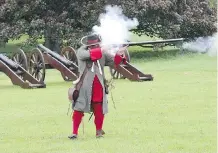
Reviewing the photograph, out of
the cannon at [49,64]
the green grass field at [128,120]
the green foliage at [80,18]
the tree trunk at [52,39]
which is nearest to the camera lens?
the green grass field at [128,120]

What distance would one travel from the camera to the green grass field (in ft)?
28.7

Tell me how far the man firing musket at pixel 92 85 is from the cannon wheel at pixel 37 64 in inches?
365

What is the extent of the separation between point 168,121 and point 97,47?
1.94m

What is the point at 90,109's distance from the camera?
373 inches

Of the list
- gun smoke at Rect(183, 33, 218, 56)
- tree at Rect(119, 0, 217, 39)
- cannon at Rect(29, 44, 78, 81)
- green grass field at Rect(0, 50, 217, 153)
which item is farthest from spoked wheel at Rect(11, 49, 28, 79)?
tree at Rect(119, 0, 217, 39)

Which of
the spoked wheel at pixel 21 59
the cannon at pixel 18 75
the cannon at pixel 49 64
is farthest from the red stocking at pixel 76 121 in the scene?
the spoked wheel at pixel 21 59

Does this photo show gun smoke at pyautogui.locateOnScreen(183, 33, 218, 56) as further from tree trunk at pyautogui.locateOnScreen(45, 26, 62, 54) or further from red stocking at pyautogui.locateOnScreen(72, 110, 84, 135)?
tree trunk at pyautogui.locateOnScreen(45, 26, 62, 54)

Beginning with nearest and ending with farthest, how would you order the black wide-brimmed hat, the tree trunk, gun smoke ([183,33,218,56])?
the black wide-brimmed hat
gun smoke ([183,33,218,56])
the tree trunk

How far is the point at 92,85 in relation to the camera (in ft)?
31.2

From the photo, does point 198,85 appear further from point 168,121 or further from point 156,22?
point 156,22

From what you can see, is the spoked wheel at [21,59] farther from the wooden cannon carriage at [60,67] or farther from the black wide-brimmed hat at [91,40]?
the black wide-brimmed hat at [91,40]

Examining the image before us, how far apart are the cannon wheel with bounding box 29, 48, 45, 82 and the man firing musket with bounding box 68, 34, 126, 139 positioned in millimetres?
9273

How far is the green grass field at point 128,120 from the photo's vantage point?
8.75 m

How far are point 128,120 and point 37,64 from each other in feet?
28.0
